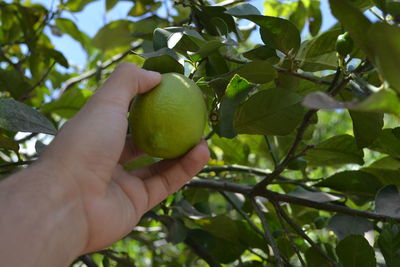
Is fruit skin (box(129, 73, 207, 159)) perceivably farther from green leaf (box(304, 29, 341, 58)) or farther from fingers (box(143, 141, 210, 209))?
green leaf (box(304, 29, 341, 58))

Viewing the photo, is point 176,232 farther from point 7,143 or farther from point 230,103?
point 230,103

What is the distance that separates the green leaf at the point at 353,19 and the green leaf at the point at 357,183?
0.66m

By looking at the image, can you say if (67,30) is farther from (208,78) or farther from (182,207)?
(208,78)

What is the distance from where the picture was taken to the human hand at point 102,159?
0.86 metres

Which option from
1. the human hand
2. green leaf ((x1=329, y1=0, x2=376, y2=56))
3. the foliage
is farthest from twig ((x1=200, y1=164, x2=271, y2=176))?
green leaf ((x1=329, y1=0, x2=376, y2=56))

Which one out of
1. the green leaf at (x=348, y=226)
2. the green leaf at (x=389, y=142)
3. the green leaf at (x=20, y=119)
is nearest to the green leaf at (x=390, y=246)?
the green leaf at (x=348, y=226)

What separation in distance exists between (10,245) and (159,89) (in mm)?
344

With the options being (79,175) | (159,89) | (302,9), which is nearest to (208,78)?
(159,89)

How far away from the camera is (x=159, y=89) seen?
92cm

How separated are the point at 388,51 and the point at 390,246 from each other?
57 cm

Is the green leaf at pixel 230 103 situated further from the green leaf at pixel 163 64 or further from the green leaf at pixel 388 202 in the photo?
the green leaf at pixel 388 202

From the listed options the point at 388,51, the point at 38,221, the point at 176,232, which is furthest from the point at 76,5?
the point at 388,51

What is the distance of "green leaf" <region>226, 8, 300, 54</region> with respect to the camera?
105cm

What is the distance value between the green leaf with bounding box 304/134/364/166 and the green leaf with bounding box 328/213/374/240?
0.57 ft
